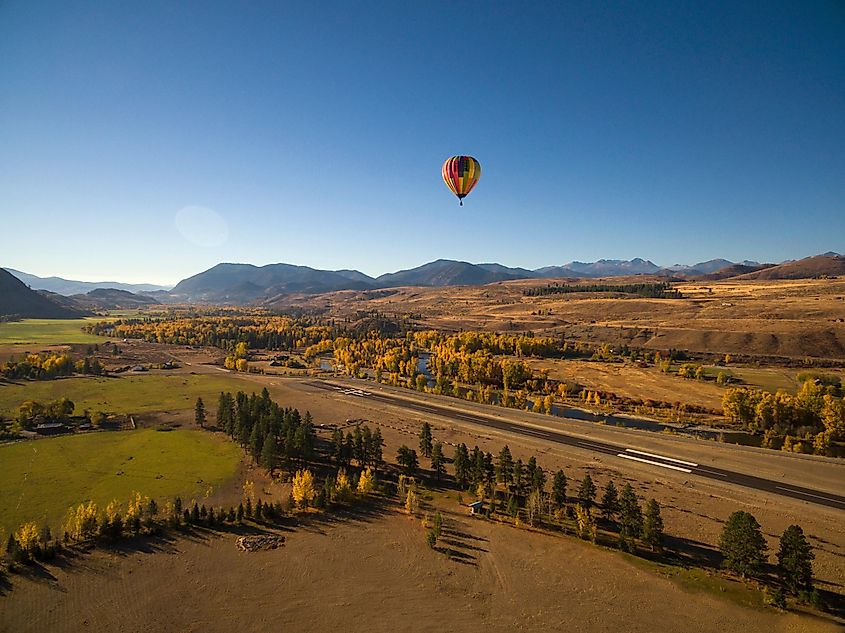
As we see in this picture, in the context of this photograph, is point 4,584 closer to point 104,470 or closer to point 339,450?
point 104,470

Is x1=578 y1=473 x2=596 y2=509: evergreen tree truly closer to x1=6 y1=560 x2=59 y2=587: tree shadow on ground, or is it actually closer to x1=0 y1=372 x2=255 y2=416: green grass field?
x1=6 y1=560 x2=59 y2=587: tree shadow on ground

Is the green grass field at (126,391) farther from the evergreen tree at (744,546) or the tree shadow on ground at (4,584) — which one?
the evergreen tree at (744,546)

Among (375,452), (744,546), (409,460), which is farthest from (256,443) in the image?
(744,546)

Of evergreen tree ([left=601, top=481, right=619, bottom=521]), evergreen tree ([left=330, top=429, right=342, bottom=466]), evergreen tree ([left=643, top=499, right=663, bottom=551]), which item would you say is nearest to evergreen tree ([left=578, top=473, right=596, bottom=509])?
evergreen tree ([left=601, top=481, right=619, bottom=521])

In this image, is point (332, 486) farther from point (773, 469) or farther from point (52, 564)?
point (773, 469)

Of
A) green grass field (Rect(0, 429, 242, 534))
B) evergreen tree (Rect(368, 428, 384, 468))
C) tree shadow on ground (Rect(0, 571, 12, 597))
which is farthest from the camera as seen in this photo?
evergreen tree (Rect(368, 428, 384, 468))

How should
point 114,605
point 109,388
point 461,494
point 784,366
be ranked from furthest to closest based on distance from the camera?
1. point 784,366
2. point 109,388
3. point 461,494
4. point 114,605

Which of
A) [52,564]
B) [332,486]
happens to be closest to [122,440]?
[52,564]
